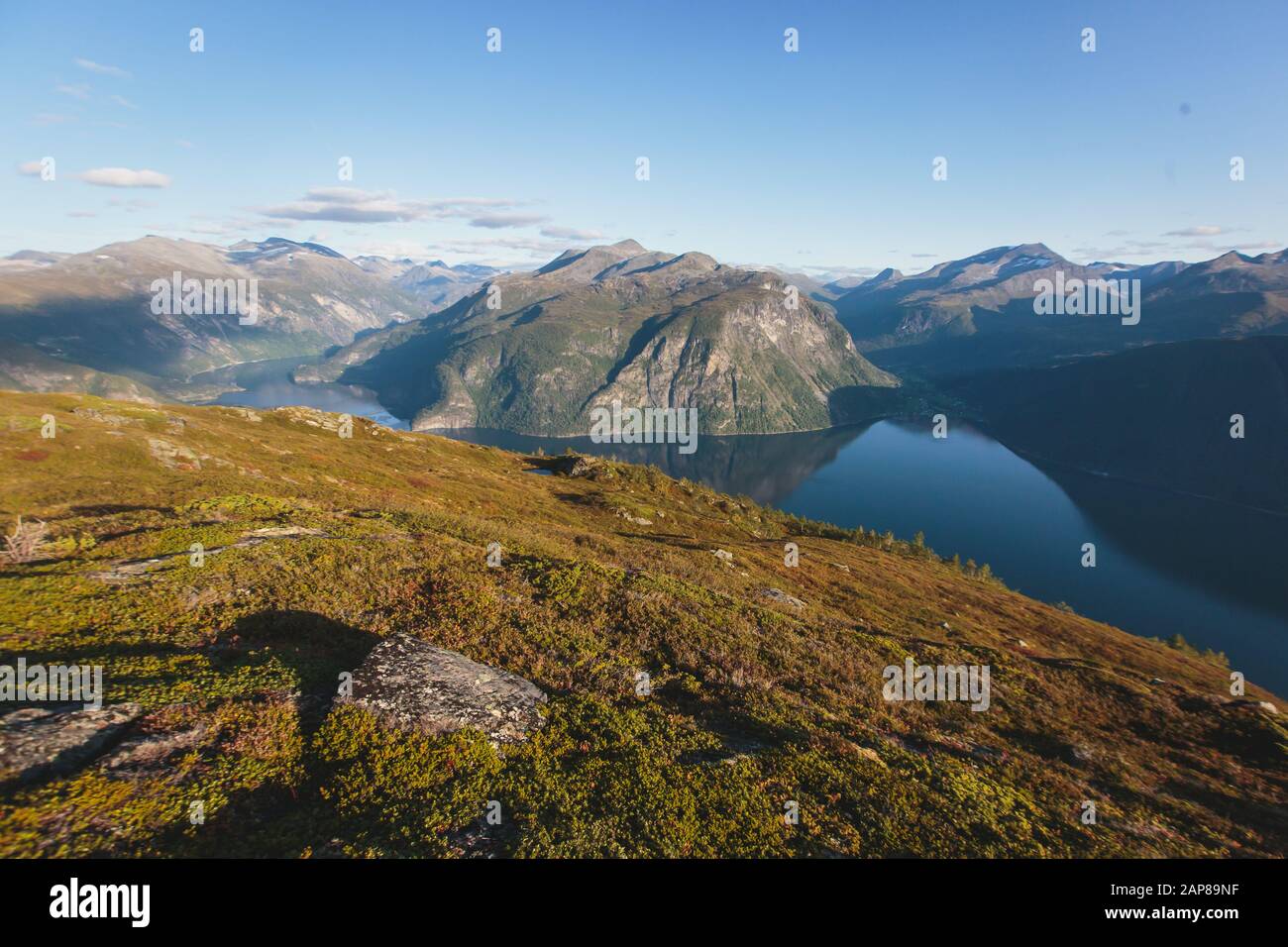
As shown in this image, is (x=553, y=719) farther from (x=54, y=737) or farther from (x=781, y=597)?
(x=781, y=597)

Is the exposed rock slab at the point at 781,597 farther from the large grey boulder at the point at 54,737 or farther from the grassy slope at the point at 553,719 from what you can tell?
the large grey boulder at the point at 54,737

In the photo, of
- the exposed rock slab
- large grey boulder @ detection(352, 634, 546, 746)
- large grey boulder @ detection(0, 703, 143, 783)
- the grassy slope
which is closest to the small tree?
the grassy slope

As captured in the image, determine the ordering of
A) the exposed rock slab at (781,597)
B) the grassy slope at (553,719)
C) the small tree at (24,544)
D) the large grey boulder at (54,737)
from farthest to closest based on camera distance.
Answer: the exposed rock slab at (781,597) → the small tree at (24,544) → the grassy slope at (553,719) → the large grey boulder at (54,737)

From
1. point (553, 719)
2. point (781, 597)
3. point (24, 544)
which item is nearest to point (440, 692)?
point (553, 719)

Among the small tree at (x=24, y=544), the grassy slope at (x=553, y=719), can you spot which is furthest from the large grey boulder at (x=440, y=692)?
the small tree at (x=24, y=544)
